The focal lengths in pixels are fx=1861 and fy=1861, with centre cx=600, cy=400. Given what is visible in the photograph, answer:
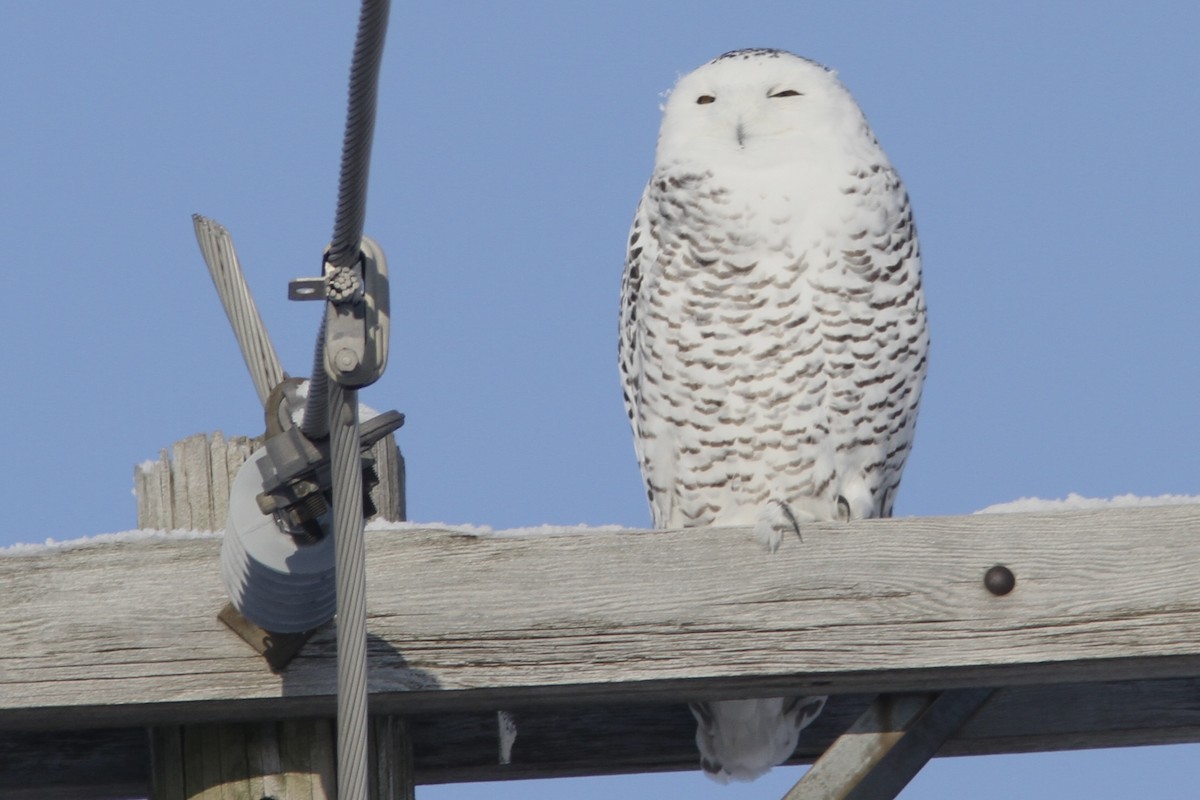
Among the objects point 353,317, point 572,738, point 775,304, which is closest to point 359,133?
point 353,317

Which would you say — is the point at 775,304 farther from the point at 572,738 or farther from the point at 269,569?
the point at 269,569

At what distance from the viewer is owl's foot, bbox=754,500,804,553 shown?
2537 millimetres

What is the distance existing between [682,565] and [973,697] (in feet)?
2.09

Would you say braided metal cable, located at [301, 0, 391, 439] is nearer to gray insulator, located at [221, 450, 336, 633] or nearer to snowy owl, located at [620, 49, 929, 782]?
gray insulator, located at [221, 450, 336, 633]

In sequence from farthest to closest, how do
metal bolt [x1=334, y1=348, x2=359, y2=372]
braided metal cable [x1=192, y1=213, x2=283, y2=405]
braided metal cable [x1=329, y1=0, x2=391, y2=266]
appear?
1. braided metal cable [x1=192, y1=213, x2=283, y2=405]
2. metal bolt [x1=334, y1=348, x2=359, y2=372]
3. braided metal cable [x1=329, y1=0, x2=391, y2=266]

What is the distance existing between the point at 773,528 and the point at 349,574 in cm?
84

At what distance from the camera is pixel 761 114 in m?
4.00

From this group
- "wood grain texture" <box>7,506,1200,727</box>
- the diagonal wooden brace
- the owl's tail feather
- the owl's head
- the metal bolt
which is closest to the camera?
the metal bolt

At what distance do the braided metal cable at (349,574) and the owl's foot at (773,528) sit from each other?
0.81m

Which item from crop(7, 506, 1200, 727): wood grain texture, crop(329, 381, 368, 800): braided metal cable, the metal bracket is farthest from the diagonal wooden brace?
the metal bracket

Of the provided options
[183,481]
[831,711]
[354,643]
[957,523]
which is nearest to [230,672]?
[183,481]

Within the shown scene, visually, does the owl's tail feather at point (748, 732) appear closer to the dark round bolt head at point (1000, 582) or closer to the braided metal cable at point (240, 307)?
the dark round bolt head at point (1000, 582)

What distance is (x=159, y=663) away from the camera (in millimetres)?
2488

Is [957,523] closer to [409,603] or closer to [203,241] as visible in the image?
[409,603]
